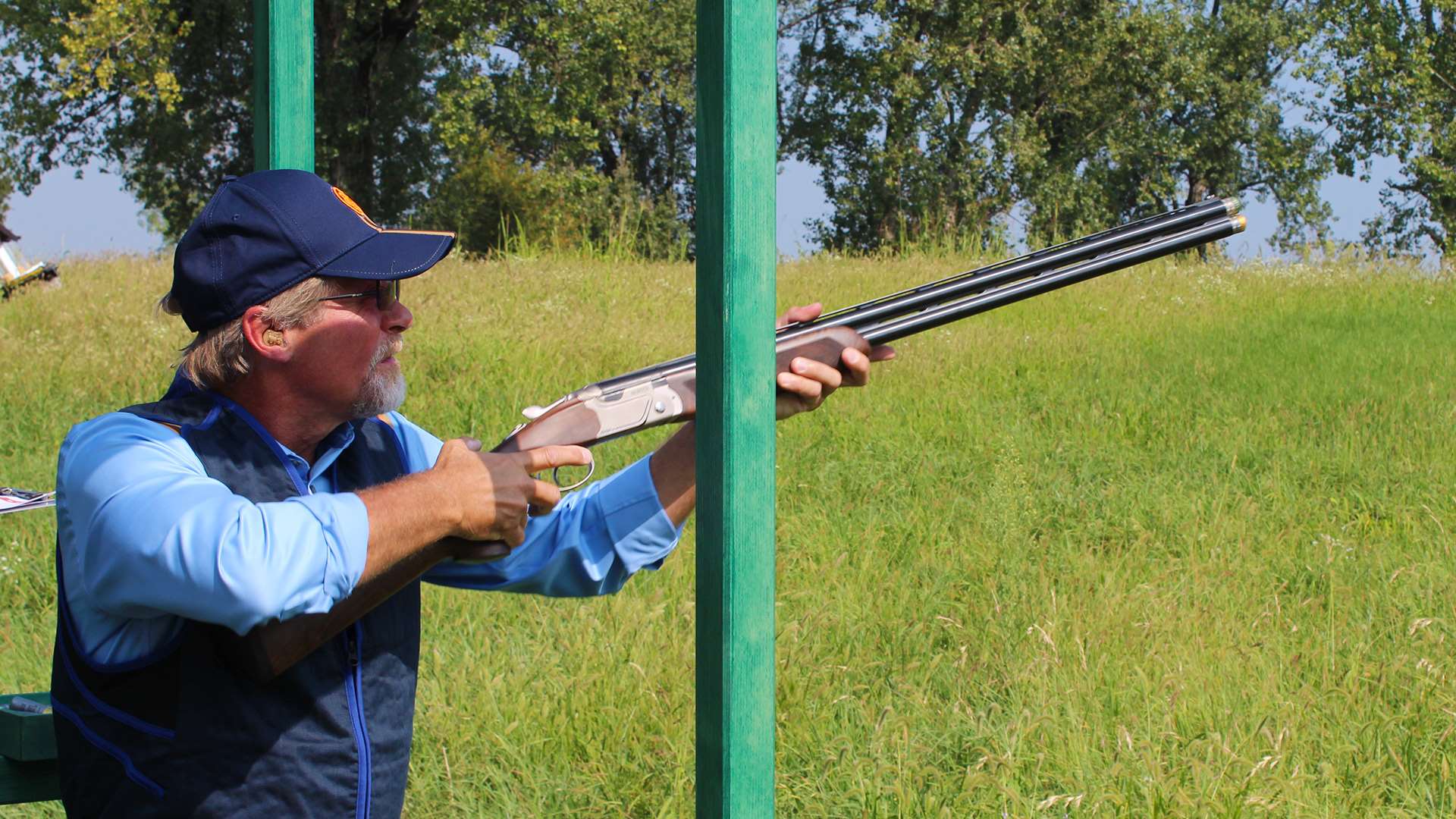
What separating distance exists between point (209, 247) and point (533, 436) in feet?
2.21

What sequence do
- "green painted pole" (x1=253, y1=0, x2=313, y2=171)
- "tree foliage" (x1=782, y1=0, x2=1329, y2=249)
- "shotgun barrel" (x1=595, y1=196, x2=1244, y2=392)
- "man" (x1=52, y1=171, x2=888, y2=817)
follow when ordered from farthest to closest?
"tree foliage" (x1=782, y1=0, x2=1329, y2=249)
"green painted pole" (x1=253, y1=0, x2=313, y2=171)
"shotgun barrel" (x1=595, y1=196, x2=1244, y2=392)
"man" (x1=52, y1=171, x2=888, y2=817)

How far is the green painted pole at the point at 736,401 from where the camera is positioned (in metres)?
1.56

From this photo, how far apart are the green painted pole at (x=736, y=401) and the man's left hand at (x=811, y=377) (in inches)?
26.5

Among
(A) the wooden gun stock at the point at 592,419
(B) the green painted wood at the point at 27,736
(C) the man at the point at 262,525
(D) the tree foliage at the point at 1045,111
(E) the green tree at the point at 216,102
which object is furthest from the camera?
(D) the tree foliage at the point at 1045,111

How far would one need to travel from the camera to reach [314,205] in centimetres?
208

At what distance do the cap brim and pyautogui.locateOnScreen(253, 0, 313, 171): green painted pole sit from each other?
62 cm

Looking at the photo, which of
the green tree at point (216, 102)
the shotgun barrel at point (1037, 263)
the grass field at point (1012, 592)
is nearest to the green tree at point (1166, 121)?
the green tree at point (216, 102)

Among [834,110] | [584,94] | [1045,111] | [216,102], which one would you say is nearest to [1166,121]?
[1045,111]

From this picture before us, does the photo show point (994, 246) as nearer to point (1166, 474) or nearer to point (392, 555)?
point (1166, 474)

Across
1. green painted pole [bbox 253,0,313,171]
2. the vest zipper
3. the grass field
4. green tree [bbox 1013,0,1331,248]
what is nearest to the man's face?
the vest zipper

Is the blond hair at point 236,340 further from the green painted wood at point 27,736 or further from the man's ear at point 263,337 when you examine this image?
the green painted wood at point 27,736

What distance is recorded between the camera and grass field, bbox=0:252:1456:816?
336cm

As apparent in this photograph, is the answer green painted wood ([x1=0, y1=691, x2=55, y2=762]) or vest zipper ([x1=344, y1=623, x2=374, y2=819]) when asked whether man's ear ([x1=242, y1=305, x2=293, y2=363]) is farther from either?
green painted wood ([x1=0, y1=691, x2=55, y2=762])

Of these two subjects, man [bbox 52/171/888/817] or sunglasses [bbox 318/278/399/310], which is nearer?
man [bbox 52/171/888/817]
